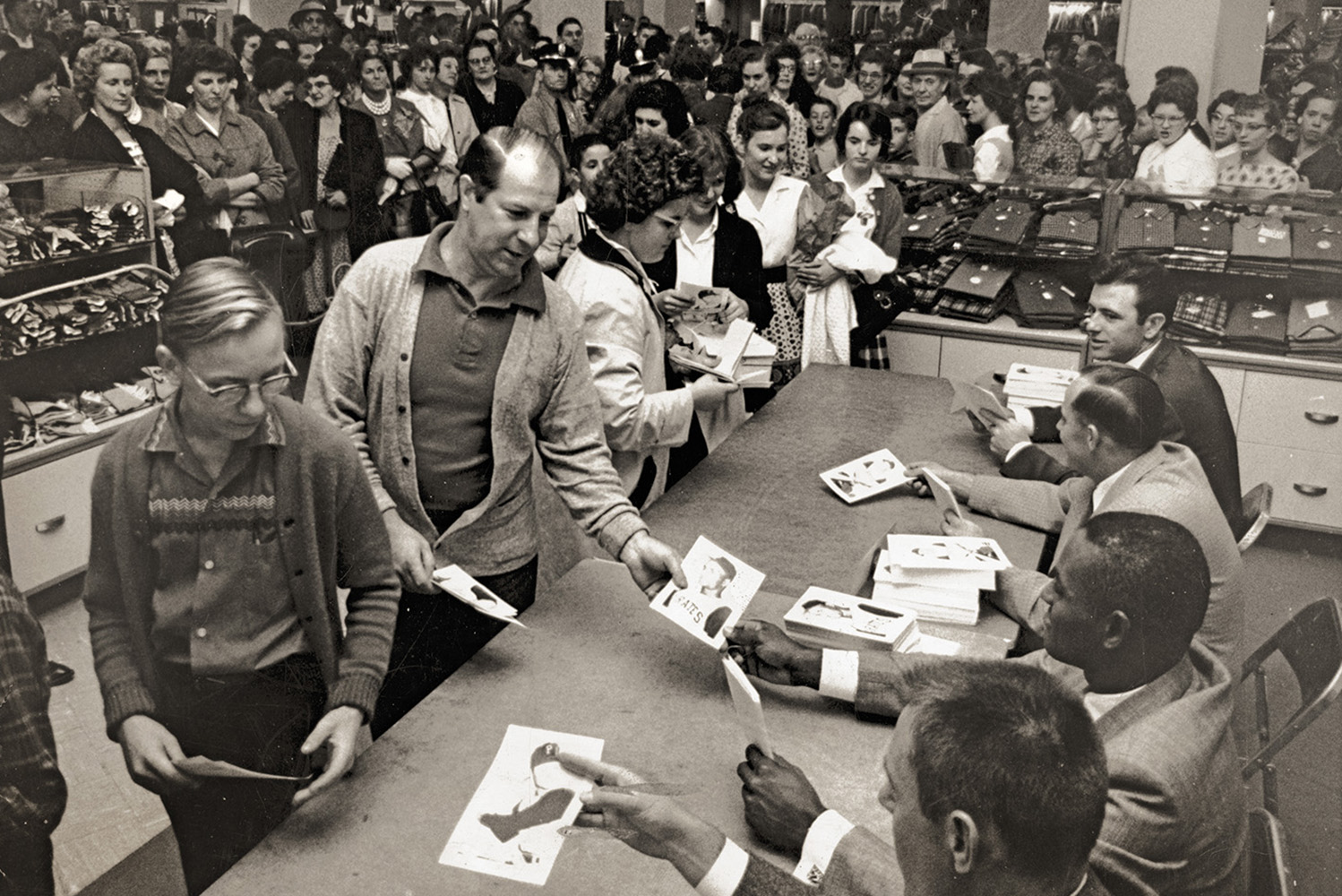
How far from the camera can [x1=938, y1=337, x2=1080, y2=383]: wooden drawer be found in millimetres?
6023

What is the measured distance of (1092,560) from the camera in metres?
2.19

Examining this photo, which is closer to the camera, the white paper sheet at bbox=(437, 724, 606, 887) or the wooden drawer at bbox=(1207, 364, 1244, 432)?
the white paper sheet at bbox=(437, 724, 606, 887)

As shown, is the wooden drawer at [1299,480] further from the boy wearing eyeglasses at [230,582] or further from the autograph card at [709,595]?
the boy wearing eyeglasses at [230,582]

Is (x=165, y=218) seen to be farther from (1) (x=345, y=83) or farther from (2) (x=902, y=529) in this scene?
(2) (x=902, y=529)

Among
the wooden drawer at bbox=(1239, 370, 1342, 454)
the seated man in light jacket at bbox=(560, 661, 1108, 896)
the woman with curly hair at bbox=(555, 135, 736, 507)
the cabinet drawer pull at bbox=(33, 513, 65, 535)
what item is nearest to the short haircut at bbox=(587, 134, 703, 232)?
the woman with curly hair at bbox=(555, 135, 736, 507)

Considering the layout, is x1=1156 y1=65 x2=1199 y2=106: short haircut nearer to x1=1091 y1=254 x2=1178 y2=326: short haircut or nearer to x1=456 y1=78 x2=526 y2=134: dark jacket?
x1=1091 y1=254 x2=1178 y2=326: short haircut

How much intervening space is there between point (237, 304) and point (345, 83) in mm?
1031

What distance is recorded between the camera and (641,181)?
3.34 m

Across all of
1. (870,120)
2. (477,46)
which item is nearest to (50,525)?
(477,46)

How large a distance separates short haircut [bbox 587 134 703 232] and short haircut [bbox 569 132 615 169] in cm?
154

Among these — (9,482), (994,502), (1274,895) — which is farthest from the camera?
(994,502)

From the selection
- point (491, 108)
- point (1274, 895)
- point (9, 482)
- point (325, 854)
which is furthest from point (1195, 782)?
point (491, 108)

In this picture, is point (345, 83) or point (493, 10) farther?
point (493, 10)

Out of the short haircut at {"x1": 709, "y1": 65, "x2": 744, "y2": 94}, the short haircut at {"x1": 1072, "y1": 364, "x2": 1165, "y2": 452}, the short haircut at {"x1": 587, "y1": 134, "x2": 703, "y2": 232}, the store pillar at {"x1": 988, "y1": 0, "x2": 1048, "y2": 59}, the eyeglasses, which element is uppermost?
the store pillar at {"x1": 988, "y1": 0, "x2": 1048, "y2": 59}
